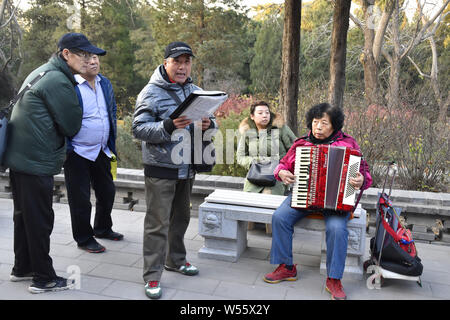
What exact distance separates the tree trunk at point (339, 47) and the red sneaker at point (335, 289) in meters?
3.36

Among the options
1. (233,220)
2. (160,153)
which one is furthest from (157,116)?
(233,220)

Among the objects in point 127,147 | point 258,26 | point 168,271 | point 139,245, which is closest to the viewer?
point 168,271

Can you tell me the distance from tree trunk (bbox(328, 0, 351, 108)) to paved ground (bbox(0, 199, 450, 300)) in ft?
7.92

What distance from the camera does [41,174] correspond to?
3184 millimetres

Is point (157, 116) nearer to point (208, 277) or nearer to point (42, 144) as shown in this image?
point (42, 144)

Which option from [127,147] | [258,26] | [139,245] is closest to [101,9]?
[258,26]

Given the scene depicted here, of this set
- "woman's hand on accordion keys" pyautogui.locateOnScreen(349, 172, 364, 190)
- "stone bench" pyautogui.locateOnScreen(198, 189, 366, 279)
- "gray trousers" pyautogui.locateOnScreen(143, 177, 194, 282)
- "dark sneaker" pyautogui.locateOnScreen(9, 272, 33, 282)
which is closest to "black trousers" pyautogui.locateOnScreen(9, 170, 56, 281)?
"dark sneaker" pyautogui.locateOnScreen(9, 272, 33, 282)

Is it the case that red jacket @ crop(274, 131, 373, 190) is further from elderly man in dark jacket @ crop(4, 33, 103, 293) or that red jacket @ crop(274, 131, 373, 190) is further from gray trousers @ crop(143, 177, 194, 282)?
elderly man in dark jacket @ crop(4, 33, 103, 293)

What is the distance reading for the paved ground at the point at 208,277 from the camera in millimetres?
3445

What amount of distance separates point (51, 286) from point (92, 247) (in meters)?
0.92

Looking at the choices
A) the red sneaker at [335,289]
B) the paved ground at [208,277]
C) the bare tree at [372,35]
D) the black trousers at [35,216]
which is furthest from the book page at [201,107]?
the bare tree at [372,35]

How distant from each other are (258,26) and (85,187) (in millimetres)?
28920

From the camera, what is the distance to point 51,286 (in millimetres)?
3373
